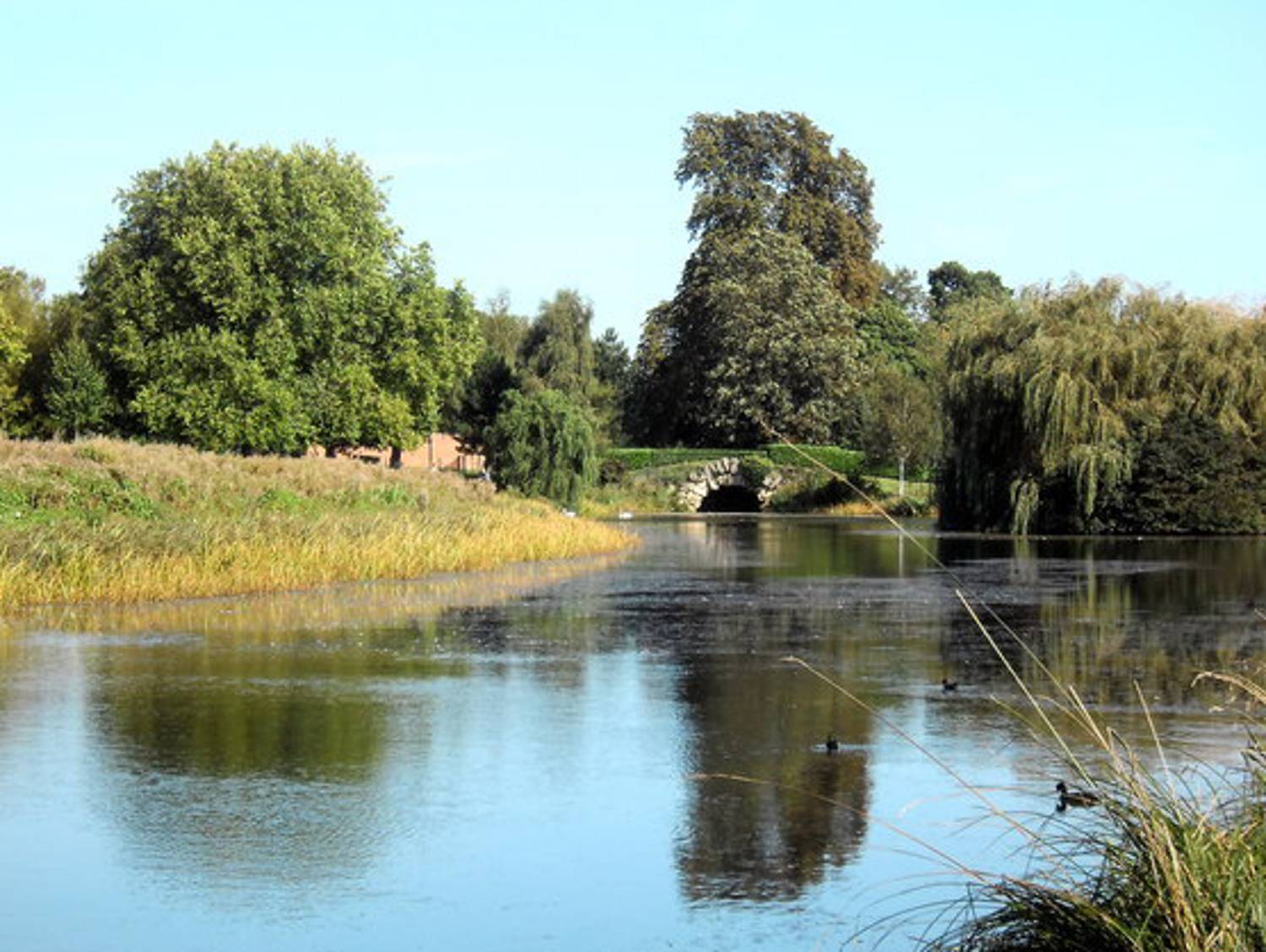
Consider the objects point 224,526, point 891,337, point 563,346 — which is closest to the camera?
point 224,526

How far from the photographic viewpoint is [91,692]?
15.2 meters

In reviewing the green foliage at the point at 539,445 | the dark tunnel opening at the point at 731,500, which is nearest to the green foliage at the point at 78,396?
the green foliage at the point at 539,445

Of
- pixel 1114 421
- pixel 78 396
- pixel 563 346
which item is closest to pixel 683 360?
pixel 563 346

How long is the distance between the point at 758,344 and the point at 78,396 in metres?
28.7

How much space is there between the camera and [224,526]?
27.0m

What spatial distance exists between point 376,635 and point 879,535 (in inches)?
1280

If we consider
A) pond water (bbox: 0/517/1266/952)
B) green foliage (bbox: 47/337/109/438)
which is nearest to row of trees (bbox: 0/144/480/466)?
green foliage (bbox: 47/337/109/438)

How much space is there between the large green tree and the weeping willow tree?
18893 millimetres

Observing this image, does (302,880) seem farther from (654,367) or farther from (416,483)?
(654,367)

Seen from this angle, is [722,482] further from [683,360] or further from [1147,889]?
[1147,889]

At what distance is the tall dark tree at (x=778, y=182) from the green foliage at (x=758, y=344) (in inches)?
104

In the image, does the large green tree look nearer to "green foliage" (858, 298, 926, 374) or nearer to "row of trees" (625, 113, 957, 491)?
"row of trees" (625, 113, 957, 491)

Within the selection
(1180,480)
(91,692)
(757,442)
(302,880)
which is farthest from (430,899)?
(757,442)

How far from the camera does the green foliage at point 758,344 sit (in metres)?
75.9
